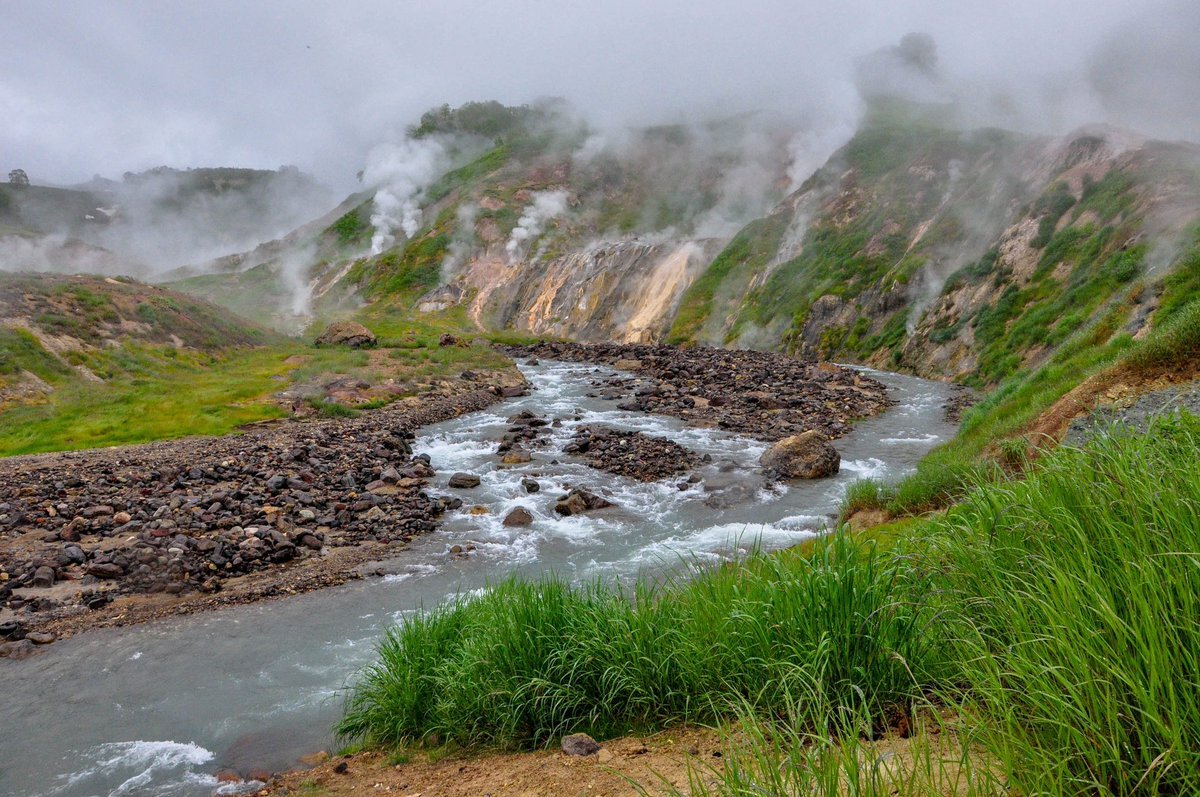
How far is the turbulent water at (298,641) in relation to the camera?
25.9 ft

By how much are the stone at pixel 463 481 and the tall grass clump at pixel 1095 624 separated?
56.3ft

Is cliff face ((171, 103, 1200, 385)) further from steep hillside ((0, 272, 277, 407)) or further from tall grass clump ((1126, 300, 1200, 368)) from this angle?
steep hillside ((0, 272, 277, 407))

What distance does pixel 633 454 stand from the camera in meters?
22.8

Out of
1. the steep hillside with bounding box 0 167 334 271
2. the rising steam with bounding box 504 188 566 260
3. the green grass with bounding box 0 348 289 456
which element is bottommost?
the green grass with bounding box 0 348 289 456

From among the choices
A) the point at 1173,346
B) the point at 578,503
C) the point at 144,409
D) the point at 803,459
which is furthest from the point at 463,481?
the point at 144,409

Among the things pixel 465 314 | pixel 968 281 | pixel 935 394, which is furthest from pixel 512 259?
pixel 935 394

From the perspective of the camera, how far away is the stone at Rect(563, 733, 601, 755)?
518 cm

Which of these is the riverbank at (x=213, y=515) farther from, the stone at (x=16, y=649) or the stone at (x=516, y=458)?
A: the stone at (x=516, y=458)

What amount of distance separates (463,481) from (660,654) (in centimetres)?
1573

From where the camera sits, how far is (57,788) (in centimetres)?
734

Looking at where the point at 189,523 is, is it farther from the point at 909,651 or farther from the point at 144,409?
the point at 144,409

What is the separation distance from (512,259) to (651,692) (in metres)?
108

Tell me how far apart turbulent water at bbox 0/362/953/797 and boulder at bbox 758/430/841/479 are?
0.48 meters

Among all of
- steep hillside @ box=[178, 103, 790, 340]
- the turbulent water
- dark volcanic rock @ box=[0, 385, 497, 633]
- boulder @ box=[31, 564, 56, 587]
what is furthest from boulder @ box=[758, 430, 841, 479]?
steep hillside @ box=[178, 103, 790, 340]
